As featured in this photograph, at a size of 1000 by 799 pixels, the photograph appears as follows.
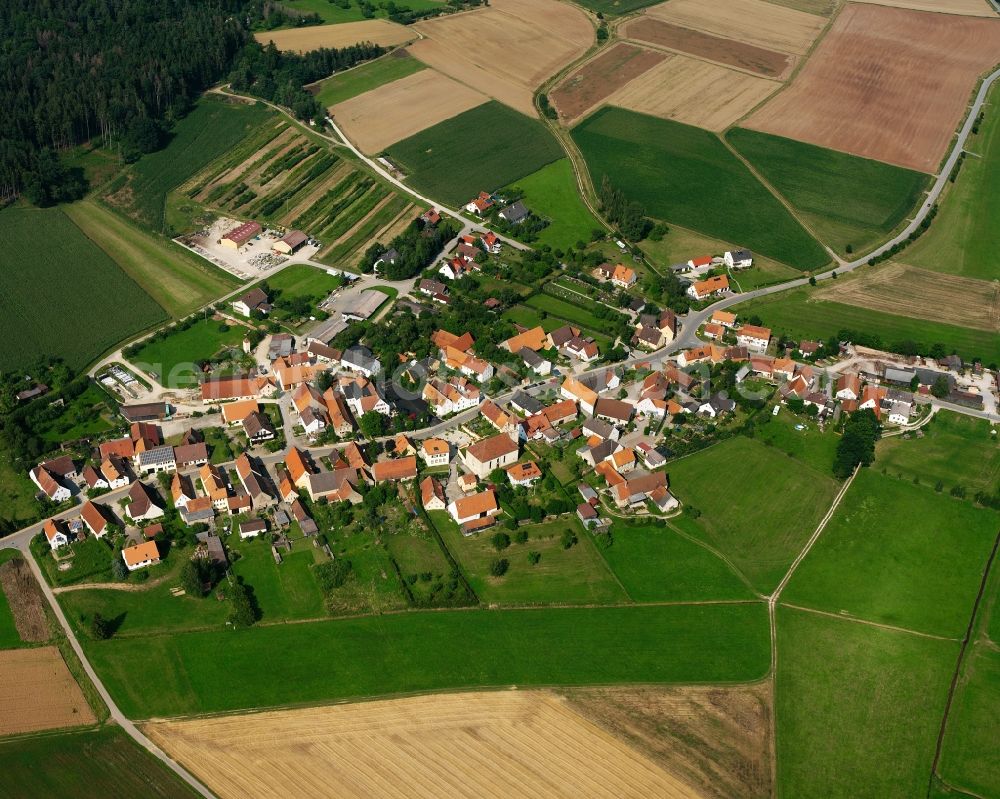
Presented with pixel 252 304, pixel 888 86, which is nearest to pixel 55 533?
pixel 252 304

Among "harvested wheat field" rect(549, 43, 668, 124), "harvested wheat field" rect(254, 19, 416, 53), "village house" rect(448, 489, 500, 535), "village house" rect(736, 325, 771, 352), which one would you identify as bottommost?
"village house" rect(736, 325, 771, 352)

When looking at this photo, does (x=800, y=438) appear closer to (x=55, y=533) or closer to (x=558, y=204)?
(x=558, y=204)

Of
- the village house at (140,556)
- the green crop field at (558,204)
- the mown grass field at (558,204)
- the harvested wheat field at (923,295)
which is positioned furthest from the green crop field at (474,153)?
the village house at (140,556)

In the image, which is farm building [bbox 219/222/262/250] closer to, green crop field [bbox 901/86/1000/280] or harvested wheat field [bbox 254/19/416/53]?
harvested wheat field [bbox 254/19/416/53]

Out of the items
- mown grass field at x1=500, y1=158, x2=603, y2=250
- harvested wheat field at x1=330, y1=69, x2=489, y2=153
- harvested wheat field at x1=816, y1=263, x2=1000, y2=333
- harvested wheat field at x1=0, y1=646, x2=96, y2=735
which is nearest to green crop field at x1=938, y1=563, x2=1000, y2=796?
harvested wheat field at x1=816, y1=263, x2=1000, y2=333

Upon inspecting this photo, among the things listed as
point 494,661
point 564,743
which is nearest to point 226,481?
point 494,661
